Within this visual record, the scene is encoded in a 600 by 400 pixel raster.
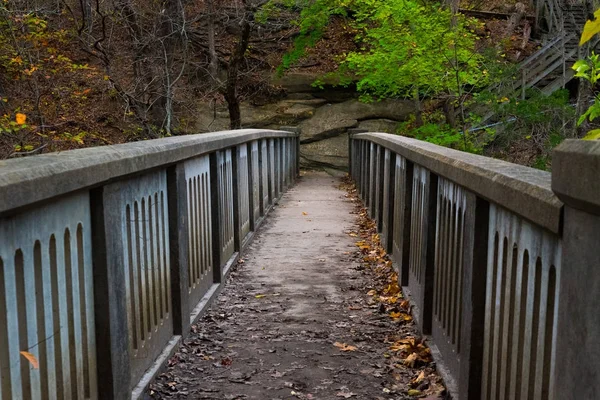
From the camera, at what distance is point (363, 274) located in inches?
266

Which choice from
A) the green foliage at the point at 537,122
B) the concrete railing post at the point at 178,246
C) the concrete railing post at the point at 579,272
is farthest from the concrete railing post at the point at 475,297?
the green foliage at the point at 537,122

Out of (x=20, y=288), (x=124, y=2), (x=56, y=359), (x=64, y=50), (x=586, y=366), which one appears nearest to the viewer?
(x=586, y=366)

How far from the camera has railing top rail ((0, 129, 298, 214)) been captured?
192 centimetres

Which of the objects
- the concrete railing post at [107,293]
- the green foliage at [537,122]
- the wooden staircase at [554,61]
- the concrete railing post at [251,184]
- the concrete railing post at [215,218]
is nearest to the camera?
the concrete railing post at [107,293]

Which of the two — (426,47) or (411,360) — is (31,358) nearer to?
(411,360)

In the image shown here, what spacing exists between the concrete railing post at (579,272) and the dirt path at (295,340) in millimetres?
2204

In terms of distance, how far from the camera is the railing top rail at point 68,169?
1.92m

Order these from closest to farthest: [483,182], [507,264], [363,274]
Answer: [507,264]
[483,182]
[363,274]

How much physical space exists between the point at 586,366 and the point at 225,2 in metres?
22.9

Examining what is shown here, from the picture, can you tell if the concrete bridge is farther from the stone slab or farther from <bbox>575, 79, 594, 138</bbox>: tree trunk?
the stone slab

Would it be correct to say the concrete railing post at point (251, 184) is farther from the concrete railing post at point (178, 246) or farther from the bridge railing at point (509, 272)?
the concrete railing post at point (178, 246)

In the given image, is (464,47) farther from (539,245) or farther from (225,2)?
(539,245)

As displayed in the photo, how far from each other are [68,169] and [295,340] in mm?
A: 2706

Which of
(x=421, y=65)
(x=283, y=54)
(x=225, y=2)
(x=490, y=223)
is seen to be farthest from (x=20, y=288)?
(x=283, y=54)
